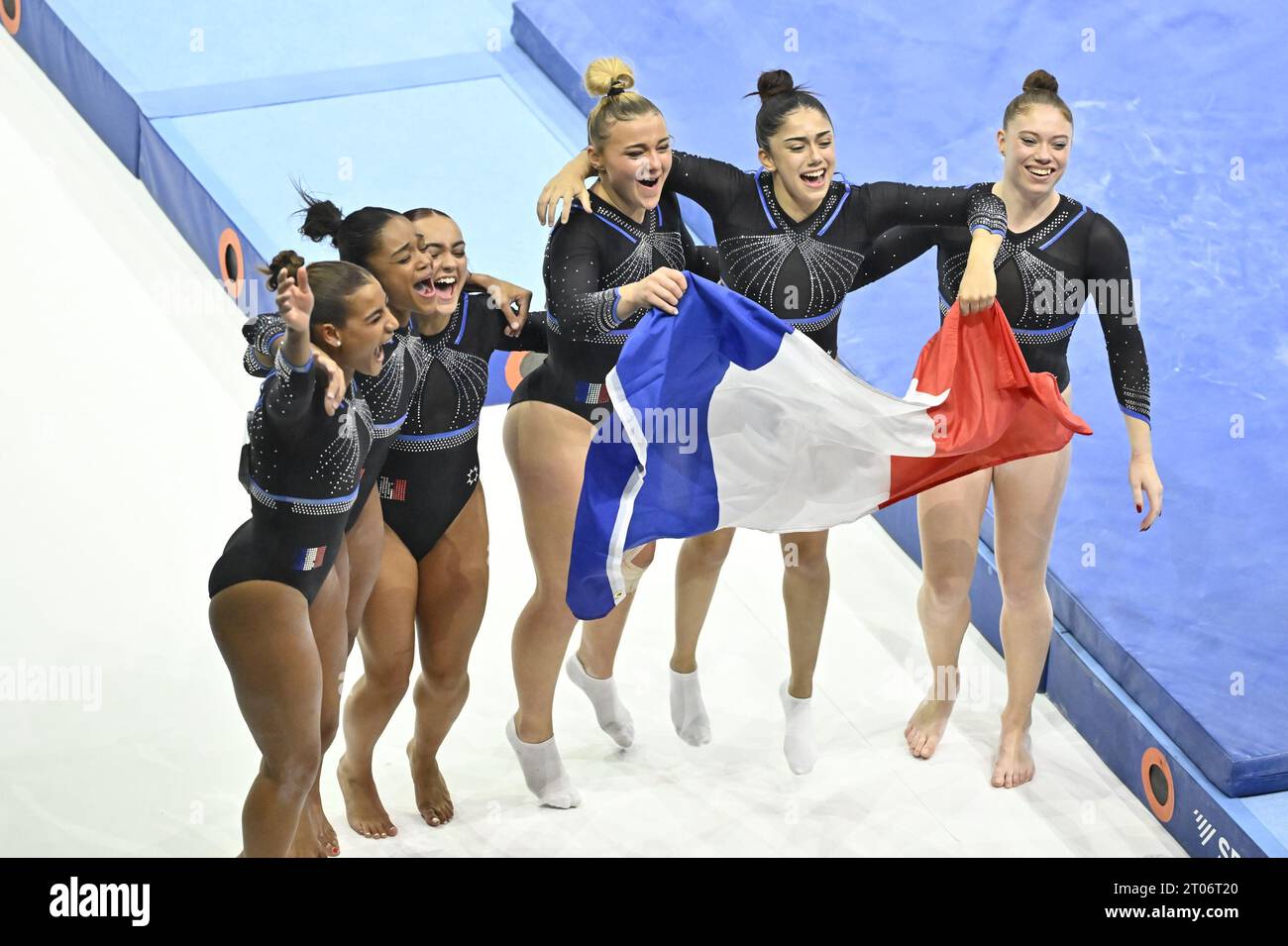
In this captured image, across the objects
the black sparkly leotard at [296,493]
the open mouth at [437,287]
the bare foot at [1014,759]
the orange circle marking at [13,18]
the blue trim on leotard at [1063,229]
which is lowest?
the bare foot at [1014,759]

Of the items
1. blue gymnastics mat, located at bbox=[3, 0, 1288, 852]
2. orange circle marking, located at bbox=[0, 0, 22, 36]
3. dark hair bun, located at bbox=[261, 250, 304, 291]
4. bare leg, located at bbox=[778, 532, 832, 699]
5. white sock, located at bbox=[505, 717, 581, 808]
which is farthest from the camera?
orange circle marking, located at bbox=[0, 0, 22, 36]

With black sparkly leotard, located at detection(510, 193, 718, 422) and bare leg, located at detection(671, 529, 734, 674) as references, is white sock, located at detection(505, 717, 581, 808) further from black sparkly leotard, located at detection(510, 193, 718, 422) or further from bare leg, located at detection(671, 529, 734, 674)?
black sparkly leotard, located at detection(510, 193, 718, 422)

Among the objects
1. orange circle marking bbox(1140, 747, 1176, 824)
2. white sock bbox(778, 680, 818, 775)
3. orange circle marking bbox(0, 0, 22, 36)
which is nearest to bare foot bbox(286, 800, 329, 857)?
white sock bbox(778, 680, 818, 775)

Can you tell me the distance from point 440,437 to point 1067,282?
1.64 meters

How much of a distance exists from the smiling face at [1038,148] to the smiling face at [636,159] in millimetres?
918

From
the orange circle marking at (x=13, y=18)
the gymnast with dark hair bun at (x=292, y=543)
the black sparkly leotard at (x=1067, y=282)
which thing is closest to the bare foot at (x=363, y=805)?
the gymnast with dark hair bun at (x=292, y=543)

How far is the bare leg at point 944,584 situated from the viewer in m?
4.82

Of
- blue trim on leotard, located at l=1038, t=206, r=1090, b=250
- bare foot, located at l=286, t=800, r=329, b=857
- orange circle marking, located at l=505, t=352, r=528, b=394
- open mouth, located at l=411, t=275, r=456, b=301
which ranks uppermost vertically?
blue trim on leotard, located at l=1038, t=206, r=1090, b=250

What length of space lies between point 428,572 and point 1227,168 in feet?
13.1

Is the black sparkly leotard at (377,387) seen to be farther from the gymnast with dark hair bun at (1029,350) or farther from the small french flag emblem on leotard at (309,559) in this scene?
the gymnast with dark hair bun at (1029,350)

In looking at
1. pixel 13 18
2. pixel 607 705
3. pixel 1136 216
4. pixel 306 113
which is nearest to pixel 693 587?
pixel 607 705

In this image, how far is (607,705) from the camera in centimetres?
501

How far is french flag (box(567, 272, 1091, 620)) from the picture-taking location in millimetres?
4297

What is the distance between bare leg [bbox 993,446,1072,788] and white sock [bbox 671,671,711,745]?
0.81 m
